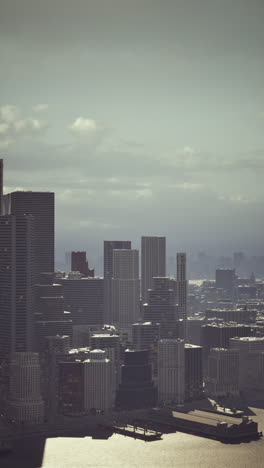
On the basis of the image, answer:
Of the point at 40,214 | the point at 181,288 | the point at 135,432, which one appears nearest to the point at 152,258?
the point at 181,288

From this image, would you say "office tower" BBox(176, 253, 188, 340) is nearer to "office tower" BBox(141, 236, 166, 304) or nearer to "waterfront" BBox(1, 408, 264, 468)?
"office tower" BBox(141, 236, 166, 304)

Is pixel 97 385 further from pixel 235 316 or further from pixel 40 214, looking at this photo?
pixel 235 316

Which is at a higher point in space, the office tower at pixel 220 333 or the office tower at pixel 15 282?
the office tower at pixel 15 282

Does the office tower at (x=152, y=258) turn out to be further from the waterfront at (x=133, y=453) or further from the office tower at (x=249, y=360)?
the waterfront at (x=133, y=453)

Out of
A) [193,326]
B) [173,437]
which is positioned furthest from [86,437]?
[193,326]

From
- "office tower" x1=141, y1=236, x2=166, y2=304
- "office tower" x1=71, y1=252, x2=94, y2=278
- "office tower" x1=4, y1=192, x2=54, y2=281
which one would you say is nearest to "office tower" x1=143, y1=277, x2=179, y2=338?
"office tower" x1=4, y1=192, x2=54, y2=281

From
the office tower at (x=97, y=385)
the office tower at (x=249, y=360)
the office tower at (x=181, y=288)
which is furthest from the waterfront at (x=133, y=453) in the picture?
the office tower at (x=181, y=288)
